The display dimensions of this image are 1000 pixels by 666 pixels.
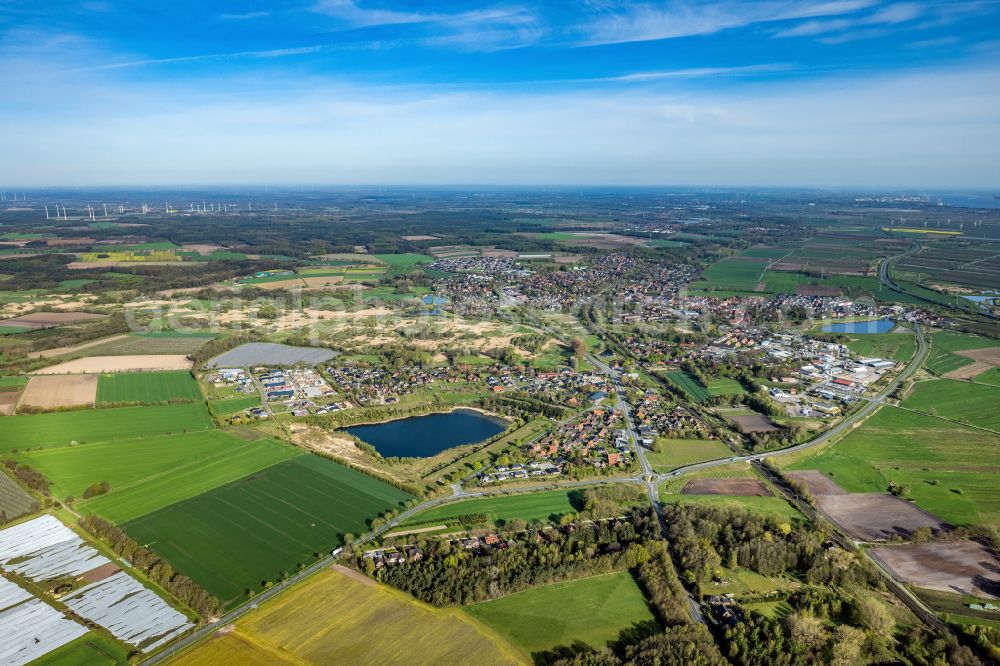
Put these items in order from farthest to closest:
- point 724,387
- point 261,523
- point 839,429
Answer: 1. point 724,387
2. point 839,429
3. point 261,523

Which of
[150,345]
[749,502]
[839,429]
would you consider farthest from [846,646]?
[150,345]

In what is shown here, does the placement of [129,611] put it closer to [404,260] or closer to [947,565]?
[947,565]

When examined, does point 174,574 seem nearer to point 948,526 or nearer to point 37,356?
point 948,526

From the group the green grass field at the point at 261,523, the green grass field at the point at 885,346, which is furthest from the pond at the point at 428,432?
the green grass field at the point at 885,346

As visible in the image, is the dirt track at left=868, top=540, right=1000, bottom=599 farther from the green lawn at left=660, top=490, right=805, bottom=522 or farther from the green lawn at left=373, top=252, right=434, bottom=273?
the green lawn at left=373, top=252, right=434, bottom=273

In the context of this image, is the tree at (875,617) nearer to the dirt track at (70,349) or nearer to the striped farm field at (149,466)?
the striped farm field at (149,466)
